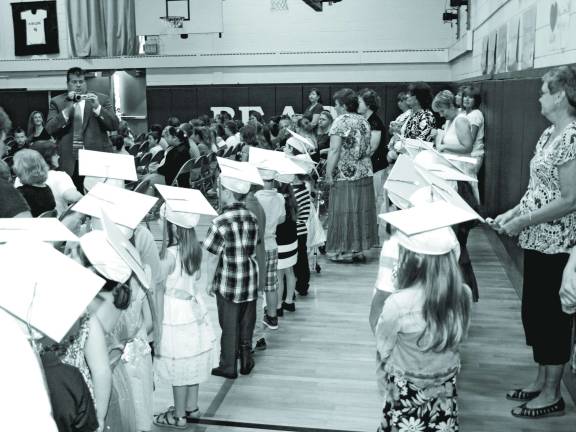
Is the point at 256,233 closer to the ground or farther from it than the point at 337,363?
farther from it

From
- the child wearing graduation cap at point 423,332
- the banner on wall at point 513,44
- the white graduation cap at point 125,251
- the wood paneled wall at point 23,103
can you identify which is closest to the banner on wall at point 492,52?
the banner on wall at point 513,44

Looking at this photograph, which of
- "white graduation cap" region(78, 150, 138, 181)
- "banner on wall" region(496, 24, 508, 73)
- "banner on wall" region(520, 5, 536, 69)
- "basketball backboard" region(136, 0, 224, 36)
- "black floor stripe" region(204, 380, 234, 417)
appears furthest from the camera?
"basketball backboard" region(136, 0, 224, 36)

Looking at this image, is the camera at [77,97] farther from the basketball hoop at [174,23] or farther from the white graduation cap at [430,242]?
the basketball hoop at [174,23]

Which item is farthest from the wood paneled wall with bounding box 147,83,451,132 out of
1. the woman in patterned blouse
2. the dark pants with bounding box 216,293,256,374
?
the dark pants with bounding box 216,293,256,374

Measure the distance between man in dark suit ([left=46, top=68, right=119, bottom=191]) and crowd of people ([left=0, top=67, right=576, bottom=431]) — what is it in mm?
30

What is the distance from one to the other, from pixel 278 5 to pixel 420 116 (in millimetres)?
10160

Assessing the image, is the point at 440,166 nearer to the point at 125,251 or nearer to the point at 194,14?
the point at 125,251

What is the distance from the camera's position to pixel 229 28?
16.0 metres

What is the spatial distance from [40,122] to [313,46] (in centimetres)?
716

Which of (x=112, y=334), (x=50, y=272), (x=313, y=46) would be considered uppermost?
(x=313, y=46)

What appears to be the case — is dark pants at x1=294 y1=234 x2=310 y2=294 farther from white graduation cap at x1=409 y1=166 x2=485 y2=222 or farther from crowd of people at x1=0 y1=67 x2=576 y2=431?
white graduation cap at x1=409 y1=166 x2=485 y2=222

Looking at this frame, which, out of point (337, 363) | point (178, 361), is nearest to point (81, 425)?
point (178, 361)

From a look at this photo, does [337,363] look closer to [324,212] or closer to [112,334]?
[112,334]

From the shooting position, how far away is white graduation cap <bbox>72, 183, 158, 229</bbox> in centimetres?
294
